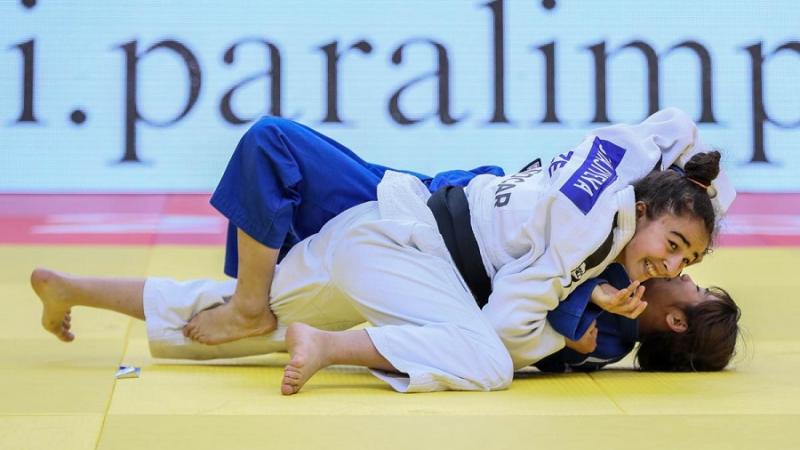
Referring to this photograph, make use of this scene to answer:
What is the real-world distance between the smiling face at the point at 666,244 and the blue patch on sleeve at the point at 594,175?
10cm

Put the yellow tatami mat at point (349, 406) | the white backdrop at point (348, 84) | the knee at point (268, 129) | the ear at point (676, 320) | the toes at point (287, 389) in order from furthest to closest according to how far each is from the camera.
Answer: the white backdrop at point (348, 84)
the ear at point (676, 320)
the knee at point (268, 129)
the toes at point (287, 389)
the yellow tatami mat at point (349, 406)

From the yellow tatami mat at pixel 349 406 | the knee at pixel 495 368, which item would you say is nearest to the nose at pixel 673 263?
the yellow tatami mat at pixel 349 406

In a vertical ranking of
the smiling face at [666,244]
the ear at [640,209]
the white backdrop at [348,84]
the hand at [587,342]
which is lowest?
the hand at [587,342]

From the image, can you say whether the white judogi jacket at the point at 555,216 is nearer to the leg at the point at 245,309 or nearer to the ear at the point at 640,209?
the ear at the point at 640,209

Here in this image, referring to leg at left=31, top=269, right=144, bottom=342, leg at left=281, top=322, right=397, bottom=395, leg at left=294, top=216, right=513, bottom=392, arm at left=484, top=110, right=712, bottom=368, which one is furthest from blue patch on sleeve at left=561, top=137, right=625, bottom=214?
leg at left=31, top=269, right=144, bottom=342

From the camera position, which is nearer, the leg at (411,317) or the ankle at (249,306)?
the leg at (411,317)

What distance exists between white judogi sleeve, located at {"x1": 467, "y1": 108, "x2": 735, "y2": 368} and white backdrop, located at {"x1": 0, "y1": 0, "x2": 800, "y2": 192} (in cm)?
210

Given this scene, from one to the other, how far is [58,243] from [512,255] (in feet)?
7.39

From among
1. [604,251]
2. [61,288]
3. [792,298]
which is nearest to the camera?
[604,251]

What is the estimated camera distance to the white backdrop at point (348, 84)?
4.39 metres

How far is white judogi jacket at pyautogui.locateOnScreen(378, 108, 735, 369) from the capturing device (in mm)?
2072

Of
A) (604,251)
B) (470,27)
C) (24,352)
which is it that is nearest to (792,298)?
(604,251)

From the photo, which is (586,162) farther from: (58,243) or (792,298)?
(58,243)

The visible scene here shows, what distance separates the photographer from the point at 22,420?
1654 millimetres
